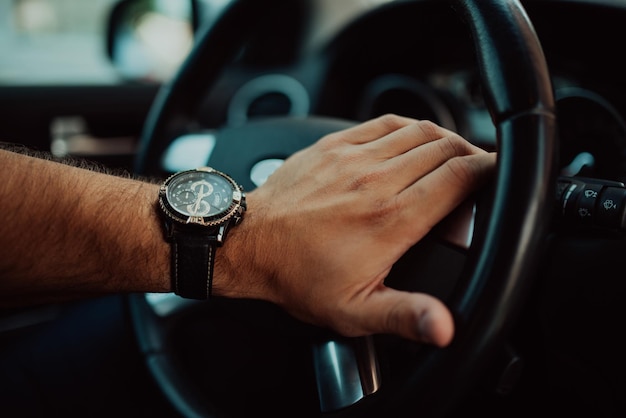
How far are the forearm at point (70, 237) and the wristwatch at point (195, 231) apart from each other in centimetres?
2

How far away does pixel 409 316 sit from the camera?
504 millimetres

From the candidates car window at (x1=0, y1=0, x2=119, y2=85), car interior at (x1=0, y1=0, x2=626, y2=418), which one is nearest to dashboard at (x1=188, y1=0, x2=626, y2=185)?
car interior at (x1=0, y1=0, x2=626, y2=418)

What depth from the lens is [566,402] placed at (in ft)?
2.74

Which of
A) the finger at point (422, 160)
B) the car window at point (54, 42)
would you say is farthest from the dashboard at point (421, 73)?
the car window at point (54, 42)

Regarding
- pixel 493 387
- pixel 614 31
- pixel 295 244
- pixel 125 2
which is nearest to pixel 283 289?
pixel 295 244

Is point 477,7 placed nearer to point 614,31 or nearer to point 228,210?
point 228,210

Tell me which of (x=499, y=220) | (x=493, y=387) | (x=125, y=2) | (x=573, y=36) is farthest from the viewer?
(x=125, y=2)

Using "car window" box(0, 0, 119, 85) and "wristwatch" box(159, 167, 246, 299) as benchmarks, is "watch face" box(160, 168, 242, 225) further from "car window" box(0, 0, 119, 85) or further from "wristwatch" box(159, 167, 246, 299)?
"car window" box(0, 0, 119, 85)

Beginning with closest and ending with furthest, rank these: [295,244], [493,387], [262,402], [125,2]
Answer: [295,244] < [493,387] < [262,402] < [125,2]

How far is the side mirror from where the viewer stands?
7.48 ft

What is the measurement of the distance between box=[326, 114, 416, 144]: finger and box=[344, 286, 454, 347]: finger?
8.8 inches

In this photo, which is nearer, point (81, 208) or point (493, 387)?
point (81, 208)

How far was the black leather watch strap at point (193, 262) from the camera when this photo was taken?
2.14 feet

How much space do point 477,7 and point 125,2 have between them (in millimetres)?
2006
